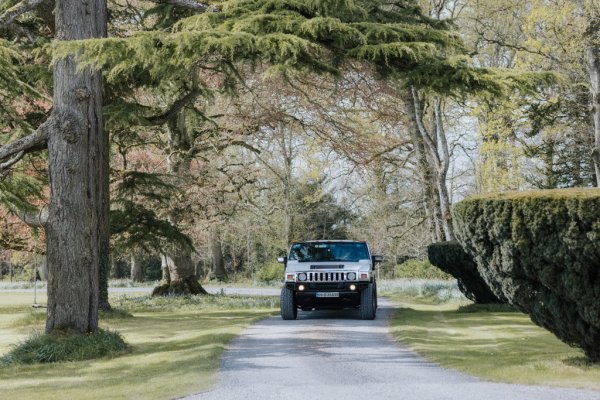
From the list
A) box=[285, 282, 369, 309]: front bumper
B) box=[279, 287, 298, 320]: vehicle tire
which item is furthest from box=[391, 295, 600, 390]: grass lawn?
box=[279, 287, 298, 320]: vehicle tire

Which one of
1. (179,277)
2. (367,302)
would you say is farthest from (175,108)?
(179,277)

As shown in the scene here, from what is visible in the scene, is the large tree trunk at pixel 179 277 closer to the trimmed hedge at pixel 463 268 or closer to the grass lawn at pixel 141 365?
the grass lawn at pixel 141 365

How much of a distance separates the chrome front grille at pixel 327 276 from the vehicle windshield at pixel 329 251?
768 mm

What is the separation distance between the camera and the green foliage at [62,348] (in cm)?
1008

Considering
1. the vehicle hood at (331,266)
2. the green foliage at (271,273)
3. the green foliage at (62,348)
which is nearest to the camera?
the green foliage at (62,348)

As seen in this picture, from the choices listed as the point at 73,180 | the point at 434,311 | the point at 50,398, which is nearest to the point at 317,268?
the point at 434,311

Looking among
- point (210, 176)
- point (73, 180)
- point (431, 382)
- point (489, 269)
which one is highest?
point (210, 176)

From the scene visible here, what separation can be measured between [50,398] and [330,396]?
3.18 meters

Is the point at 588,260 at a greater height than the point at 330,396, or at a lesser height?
greater

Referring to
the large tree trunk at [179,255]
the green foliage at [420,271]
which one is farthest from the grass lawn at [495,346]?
the green foliage at [420,271]

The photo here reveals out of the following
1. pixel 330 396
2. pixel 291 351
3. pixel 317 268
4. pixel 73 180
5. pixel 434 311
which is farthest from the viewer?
pixel 434 311

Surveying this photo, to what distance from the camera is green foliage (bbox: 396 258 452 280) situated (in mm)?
33875

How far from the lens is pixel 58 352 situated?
1022 centimetres

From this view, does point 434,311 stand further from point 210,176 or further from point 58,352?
point 210,176
